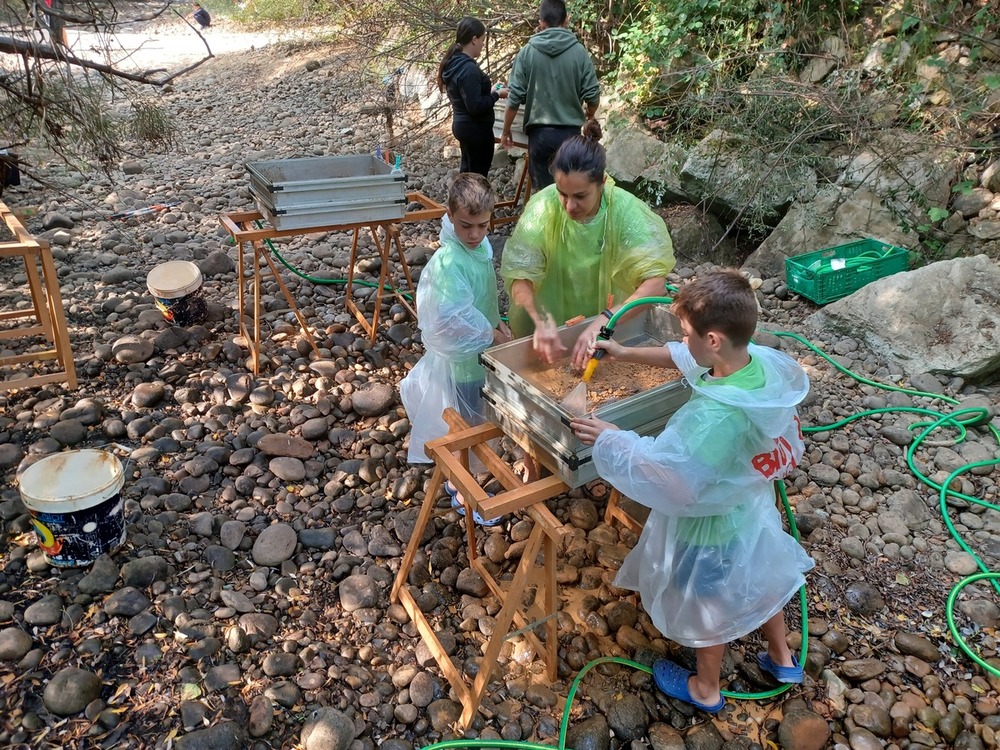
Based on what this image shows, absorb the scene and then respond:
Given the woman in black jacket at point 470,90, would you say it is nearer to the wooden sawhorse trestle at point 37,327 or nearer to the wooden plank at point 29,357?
the wooden sawhorse trestle at point 37,327

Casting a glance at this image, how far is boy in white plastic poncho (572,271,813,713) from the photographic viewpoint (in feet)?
6.89

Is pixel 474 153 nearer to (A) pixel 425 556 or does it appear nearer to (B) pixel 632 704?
(A) pixel 425 556

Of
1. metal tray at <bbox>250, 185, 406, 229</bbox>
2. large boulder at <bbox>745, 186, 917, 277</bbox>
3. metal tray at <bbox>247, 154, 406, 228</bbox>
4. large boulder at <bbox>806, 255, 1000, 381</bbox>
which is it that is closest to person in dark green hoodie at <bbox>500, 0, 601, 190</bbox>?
metal tray at <bbox>247, 154, 406, 228</bbox>

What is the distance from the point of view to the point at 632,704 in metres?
2.60

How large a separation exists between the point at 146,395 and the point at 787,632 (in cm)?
376

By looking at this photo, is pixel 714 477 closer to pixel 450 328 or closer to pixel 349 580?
pixel 450 328

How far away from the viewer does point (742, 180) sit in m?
6.29

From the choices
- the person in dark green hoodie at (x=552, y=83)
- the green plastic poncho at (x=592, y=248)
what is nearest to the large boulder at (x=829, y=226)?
the person in dark green hoodie at (x=552, y=83)

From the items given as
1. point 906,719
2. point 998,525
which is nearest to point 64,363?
point 906,719

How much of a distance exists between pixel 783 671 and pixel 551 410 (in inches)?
55.1

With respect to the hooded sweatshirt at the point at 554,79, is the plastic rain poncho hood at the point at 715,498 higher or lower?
lower

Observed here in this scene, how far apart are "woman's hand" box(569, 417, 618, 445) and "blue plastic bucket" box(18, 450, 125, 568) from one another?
2087mm

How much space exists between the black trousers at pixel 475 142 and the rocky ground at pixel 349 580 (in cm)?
206

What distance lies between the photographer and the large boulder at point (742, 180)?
6.14m
